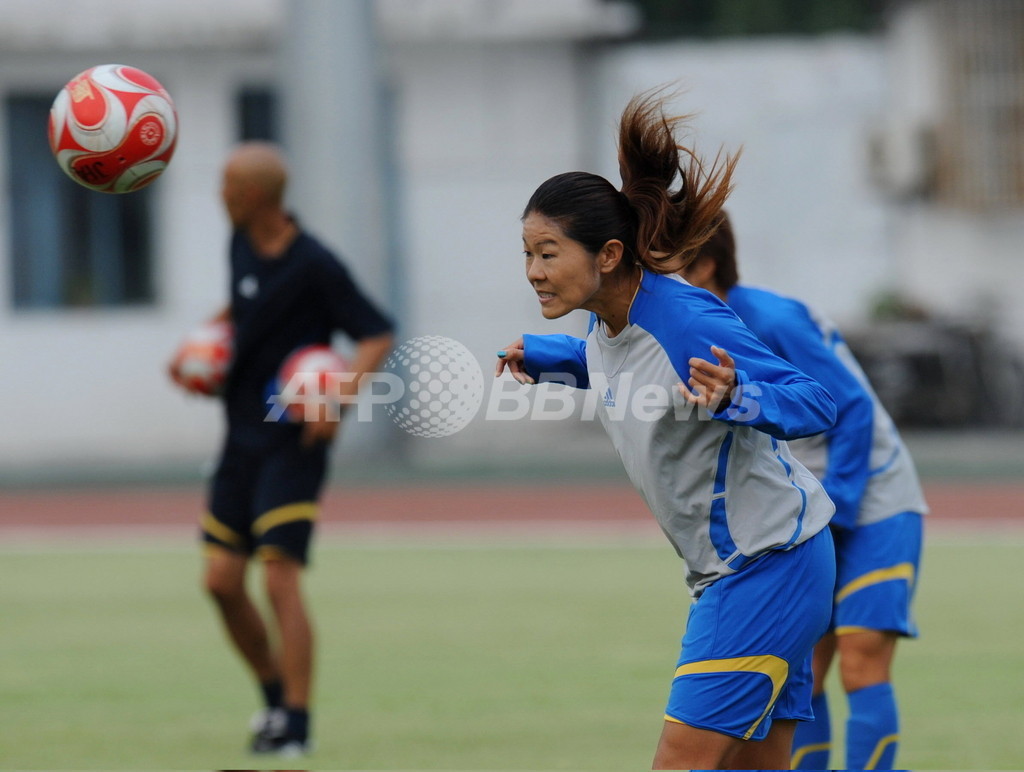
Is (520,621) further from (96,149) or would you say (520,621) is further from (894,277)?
(894,277)

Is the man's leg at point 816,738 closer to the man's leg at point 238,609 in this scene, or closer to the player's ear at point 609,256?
the player's ear at point 609,256

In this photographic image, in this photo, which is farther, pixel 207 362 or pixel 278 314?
pixel 207 362

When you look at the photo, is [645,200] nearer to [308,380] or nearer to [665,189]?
[665,189]

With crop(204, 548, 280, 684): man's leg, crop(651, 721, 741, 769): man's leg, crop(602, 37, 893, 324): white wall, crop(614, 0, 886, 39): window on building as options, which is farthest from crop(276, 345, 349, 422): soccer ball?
crop(614, 0, 886, 39): window on building

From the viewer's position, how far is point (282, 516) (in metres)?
6.60

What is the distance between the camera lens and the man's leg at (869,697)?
5.38 m

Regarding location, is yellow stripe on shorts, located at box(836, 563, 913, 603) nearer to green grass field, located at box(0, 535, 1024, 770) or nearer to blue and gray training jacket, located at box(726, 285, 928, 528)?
blue and gray training jacket, located at box(726, 285, 928, 528)

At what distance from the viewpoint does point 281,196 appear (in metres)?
6.80

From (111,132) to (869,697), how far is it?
3.04 m

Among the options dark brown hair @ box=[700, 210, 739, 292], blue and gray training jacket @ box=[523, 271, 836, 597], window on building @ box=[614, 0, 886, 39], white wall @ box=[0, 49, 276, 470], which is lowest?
white wall @ box=[0, 49, 276, 470]

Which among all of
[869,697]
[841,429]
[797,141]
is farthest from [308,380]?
[797,141]

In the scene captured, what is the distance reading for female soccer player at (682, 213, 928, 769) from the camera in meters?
5.26

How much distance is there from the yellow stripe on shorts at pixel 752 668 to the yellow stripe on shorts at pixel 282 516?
2.82m

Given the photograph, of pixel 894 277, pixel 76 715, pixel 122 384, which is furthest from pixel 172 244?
pixel 76 715
